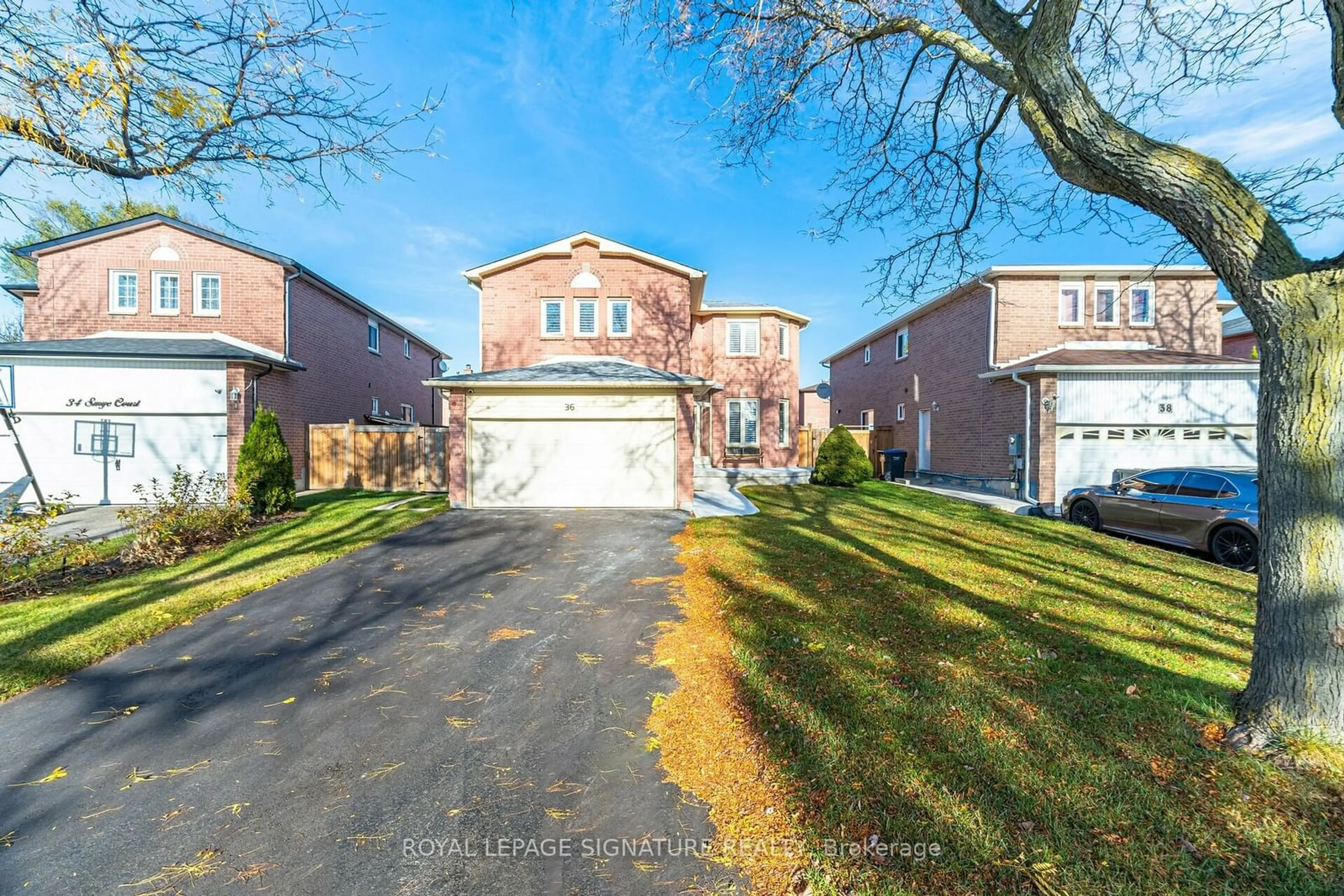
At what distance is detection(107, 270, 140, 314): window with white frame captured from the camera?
13.9 m

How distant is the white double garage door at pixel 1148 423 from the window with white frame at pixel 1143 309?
3.05m

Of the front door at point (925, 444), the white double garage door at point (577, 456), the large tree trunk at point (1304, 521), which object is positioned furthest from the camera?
the front door at point (925, 444)

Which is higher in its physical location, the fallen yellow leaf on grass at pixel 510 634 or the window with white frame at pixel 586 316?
the window with white frame at pixel 586 316

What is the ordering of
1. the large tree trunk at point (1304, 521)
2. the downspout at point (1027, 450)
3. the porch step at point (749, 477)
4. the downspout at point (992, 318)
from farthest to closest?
the porch step at point (749, 477)
the downspout at point (992, 318)
the downspout at point (1027, 450)
the large tree trunk at point (1304, 521)

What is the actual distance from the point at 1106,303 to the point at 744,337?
11356mm

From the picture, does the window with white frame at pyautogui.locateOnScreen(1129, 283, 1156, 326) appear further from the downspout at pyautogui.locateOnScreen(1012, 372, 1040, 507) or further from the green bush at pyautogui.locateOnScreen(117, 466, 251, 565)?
the green bush at pyautogui.locateOnScreen(117, 466, 251, 565)

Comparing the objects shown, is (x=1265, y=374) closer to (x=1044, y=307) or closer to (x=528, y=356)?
(x=528, y=356)

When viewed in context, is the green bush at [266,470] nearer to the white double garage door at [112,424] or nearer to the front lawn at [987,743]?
the white double garage door at [112,424]

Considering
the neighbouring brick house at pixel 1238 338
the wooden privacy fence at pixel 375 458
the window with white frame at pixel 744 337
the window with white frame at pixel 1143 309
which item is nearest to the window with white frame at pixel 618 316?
the wooden privacy fence at pixel 375 458

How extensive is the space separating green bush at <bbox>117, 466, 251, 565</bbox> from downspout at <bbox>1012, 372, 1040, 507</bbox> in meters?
18.2

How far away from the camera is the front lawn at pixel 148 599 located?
4258mm

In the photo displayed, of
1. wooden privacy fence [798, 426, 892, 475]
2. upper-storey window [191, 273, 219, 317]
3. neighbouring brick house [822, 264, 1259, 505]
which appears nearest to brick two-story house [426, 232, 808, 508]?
wooden privacy fence [798, 426, 892, 475]

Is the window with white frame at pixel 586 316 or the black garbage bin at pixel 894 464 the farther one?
the black garbage bin at pixel 894 464

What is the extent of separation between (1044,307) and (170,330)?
84.6ft
